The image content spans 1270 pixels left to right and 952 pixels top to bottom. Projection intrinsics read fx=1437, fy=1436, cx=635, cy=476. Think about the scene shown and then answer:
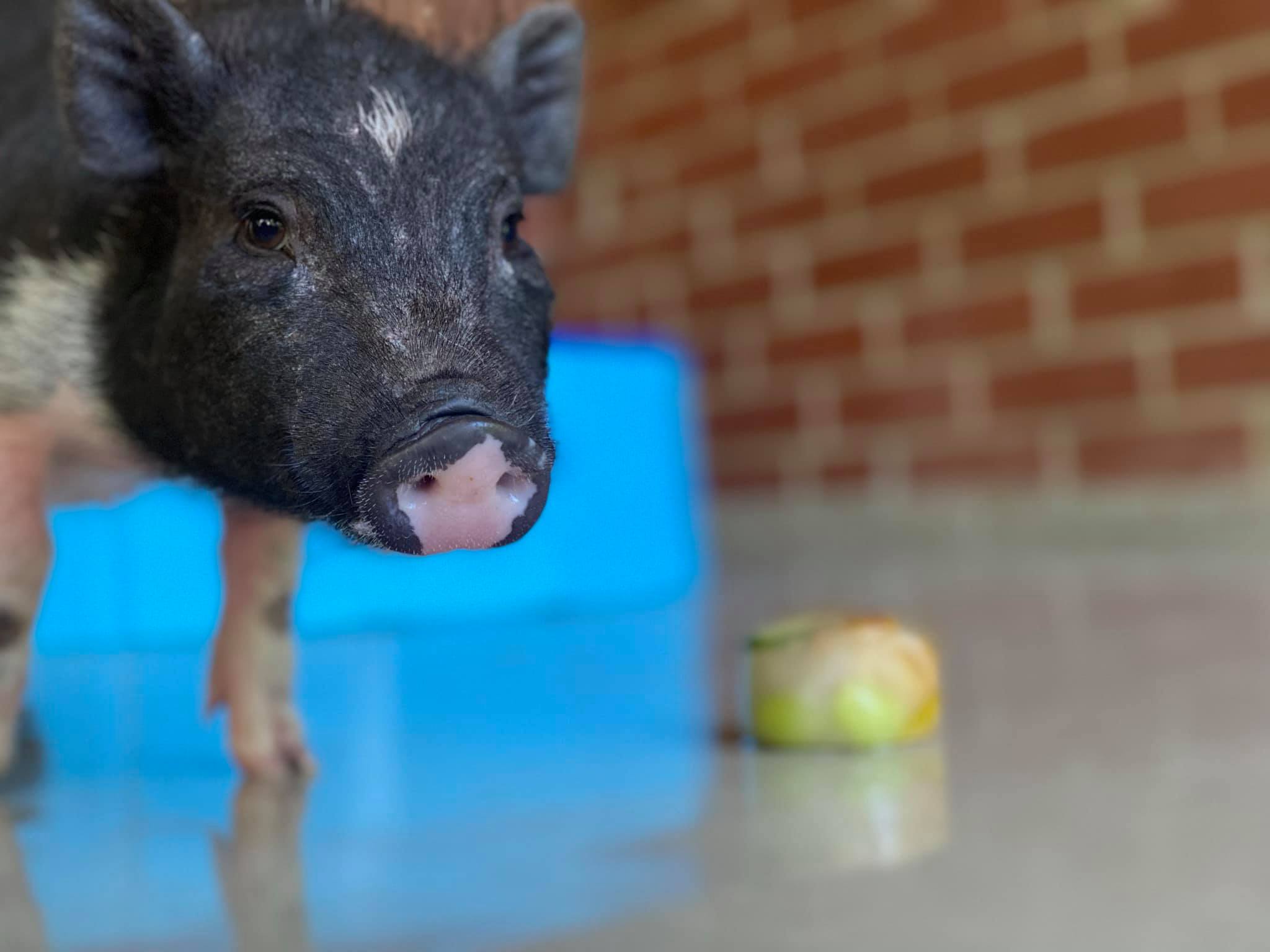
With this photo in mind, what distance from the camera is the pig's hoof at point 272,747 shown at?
1.17m

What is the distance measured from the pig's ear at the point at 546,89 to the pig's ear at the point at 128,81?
7.9 inches

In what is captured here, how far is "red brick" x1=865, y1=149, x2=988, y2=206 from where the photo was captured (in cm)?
330

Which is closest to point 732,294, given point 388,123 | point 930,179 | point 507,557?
point 930,179

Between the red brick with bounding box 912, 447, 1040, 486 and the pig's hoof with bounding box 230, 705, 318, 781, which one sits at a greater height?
the red brick with bounding box 912, 447, 1040, 486

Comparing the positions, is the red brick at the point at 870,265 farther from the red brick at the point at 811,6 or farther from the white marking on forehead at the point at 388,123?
the white marking on forehead at the point at 388,123

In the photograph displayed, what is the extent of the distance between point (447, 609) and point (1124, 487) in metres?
1.50

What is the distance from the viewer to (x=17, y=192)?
104cm

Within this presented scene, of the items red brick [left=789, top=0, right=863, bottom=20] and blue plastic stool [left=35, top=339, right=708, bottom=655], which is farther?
red brick [left=789, top=0, right=863, bottom=20]

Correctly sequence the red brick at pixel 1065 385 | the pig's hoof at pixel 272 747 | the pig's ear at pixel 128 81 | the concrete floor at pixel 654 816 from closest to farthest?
the concrete floor at pixel 654 816, the pig's ear at pixel 128 81, the pig's hoof at pixel 272 747, the red brick at pixel 1065 385

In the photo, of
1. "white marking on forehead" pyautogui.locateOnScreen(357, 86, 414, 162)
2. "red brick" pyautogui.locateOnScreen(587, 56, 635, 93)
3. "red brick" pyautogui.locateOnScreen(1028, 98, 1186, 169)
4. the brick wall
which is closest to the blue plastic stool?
the brick wall

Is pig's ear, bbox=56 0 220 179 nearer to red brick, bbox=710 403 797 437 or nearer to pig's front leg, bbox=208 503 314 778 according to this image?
pig's front leg, bbox=208 503 314 778

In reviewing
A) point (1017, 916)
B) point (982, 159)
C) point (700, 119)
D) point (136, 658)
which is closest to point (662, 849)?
point (1017, 916)

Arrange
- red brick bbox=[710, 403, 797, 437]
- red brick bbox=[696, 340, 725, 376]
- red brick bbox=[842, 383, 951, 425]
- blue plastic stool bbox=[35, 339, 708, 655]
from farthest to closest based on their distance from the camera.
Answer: red brick bbox=[696, 340, 725, 376] < red brick bbox=[710, 403, 797, 437] < red brick bbox=[842, 383, 951, 425] < blue plastic stool bbox=[35, 339, 708, 655]

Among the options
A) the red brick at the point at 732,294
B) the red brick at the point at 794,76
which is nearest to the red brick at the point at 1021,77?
the red brick at the point at 794,76
